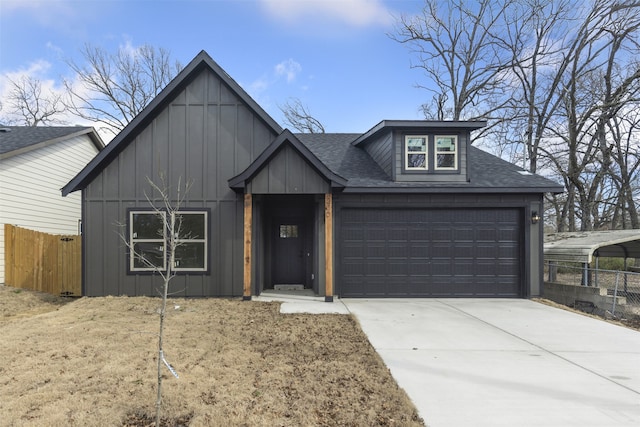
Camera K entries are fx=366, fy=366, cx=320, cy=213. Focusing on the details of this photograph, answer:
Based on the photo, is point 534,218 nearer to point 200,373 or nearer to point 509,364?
point 509,364

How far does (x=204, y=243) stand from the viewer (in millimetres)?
8859

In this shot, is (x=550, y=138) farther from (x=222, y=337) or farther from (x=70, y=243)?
(x=70, y=243)

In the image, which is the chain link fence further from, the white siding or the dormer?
the white siding

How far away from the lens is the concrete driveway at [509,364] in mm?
3355

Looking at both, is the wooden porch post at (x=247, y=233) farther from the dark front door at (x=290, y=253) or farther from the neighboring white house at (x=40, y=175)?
the neighboring white house at (x=40, y=175)

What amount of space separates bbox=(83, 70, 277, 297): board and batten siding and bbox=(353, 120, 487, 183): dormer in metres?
3.46

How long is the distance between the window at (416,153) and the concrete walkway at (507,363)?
3.76m

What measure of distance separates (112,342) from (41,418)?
214 centimetres

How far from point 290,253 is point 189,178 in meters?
3.42

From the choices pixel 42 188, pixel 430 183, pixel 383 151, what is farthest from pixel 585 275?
pixel 42 188

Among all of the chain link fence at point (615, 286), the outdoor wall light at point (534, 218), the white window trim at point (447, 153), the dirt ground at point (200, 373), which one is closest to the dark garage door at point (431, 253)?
the outdoor wall light at point (534, 218)

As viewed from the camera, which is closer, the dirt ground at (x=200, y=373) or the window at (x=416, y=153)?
the dirt ground at (x=200, y=373)

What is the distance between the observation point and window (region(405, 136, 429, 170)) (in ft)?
31.8

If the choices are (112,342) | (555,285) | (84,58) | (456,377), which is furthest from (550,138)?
(84,58)
